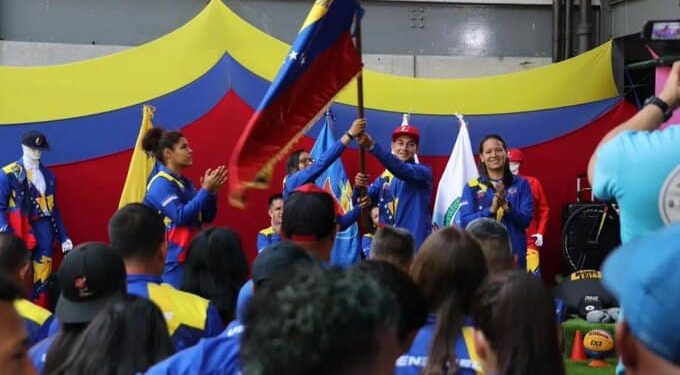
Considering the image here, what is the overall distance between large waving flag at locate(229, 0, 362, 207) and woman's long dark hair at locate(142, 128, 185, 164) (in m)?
0.88

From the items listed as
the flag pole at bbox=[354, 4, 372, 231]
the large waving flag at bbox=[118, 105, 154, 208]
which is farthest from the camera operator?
the large waving flag at bbox=[118, 105, 154, 208]

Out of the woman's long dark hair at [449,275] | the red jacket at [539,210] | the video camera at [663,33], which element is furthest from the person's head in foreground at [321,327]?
the red jacket at [539,210]

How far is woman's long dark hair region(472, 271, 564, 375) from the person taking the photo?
7.77ft

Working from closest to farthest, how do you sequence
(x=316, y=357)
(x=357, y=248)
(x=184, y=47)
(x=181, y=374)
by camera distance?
(x=316, y=357) < (x=181, y=374) < (x=357, y=248) < (x=184, y=47)

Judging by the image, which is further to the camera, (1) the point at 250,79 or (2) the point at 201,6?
(2) the point at 201,6

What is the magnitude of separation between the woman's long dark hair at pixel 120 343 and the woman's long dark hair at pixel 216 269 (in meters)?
1.83

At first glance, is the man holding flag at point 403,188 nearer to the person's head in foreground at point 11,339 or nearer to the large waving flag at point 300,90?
the large waving flag at point 300,90

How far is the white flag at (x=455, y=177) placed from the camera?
8.15m

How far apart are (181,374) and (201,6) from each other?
26.8 ft

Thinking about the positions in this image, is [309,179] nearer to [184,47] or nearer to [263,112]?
[263,112]

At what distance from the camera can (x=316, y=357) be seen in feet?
4.25

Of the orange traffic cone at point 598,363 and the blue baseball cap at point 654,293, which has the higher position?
the blue baseball cap at point 654,293

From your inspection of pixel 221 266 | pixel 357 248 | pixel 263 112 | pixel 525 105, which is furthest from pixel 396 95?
pixel 221 266

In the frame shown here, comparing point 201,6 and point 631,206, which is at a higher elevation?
point 201,6
